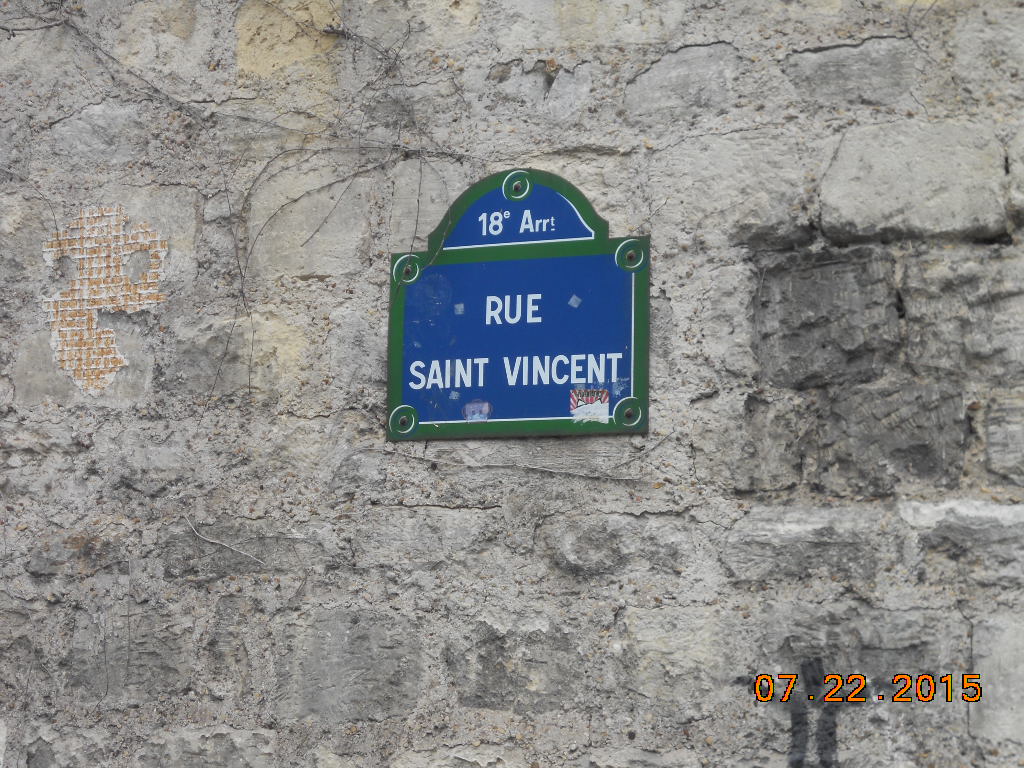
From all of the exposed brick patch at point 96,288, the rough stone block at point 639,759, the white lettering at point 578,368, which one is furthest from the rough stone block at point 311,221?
the rough stone block at point 639,759

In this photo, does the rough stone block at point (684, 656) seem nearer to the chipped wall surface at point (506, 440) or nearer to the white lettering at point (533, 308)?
the chipped wall surface at point (506, 440)

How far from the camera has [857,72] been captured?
2.05m

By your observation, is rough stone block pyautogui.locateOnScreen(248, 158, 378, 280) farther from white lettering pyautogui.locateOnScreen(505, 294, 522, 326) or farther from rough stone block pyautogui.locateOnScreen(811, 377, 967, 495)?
rough stone block pyautogui.locateOnScreen(811, 377, 967, 495)

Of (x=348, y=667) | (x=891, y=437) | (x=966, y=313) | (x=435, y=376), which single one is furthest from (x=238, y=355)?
(x=966, y=313)

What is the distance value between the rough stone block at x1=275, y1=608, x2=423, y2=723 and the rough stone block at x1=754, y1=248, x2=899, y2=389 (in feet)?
2.48

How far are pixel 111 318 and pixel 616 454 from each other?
1016mm

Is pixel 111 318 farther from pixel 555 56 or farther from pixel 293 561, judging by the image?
pixel 555 56

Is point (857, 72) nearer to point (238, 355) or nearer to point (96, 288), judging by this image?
point (238, 355)

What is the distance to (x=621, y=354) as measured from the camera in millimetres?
2061

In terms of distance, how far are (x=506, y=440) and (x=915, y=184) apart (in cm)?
77

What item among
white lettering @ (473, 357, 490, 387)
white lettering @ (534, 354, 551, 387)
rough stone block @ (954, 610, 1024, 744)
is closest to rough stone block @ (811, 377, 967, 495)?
rough stone block @ (954, 610, 1024, 744)

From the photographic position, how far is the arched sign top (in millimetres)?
2141

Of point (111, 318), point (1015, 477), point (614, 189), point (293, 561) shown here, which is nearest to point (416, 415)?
point (293, 561)

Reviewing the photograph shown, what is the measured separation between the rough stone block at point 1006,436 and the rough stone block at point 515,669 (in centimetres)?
71
